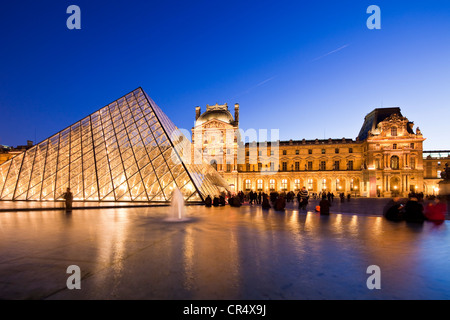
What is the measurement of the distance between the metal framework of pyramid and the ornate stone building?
3065cm

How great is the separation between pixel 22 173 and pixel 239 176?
3849 cm

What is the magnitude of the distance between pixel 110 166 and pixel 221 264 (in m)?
16.3

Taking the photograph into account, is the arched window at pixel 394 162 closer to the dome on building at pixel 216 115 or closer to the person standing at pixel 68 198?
the dome on building at pixel 216 115

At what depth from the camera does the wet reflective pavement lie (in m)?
2.98

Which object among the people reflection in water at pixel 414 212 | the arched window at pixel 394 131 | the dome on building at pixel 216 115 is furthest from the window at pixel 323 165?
the people reflection in water at pixel 414 212

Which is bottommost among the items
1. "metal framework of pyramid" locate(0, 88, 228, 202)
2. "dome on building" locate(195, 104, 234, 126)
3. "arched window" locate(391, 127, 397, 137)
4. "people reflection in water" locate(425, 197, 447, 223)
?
"people reflection in water" locate(425, 197, 447, 223)

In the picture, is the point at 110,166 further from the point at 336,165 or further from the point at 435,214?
the point at 336,165

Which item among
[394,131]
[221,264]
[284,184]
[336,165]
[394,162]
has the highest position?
[394,131]

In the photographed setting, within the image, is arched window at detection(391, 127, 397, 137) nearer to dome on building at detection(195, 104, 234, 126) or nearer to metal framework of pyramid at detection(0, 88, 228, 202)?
dome on building at detection(195, 104, 234, 126)

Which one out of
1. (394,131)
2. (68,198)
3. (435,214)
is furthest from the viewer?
(394,131)

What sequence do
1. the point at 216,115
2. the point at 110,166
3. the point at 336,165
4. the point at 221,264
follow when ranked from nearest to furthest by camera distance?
the point at 221,264
the point at 110,166
the point at 336,165
the point at 216,115

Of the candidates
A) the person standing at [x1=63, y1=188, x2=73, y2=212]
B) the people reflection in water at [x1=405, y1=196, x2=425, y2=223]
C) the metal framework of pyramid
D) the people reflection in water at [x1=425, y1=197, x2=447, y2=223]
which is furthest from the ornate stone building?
the people reflection in water at [x1=405, y1=196, x2=425, y2=223]

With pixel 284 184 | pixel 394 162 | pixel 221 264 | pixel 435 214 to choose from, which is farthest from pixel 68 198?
pixel 394 162

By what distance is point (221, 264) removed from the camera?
13.1 ft
